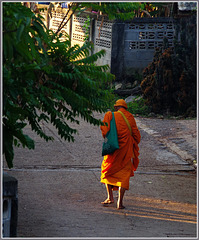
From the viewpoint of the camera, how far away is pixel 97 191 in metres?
8.55

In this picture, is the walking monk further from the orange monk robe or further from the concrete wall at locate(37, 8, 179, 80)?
the concrete wall at locate(37, 8, 179, 80)

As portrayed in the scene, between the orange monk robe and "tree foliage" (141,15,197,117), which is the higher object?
"tree foliage" (141,15,197,117)

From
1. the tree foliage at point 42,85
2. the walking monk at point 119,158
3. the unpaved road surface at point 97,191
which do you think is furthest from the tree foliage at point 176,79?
the tree foliage at point 42,85

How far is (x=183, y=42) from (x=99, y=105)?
9609 mm

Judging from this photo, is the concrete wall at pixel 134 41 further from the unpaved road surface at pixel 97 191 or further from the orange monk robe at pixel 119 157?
the orange monk robe at pixel 119 157

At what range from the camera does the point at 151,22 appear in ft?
54.4

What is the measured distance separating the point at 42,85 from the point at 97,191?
3241 mm

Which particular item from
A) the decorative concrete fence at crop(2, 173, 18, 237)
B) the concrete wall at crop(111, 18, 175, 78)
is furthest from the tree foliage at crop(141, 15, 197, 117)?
the decorative concrete fence at crop(2, 173, 18, 237)

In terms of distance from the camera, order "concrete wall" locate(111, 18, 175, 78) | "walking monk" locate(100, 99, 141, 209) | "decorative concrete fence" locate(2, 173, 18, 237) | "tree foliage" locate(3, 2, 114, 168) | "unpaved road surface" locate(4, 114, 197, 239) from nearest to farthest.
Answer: "tree foliage" locate(3, 2, 114, 168) → "decorative concrete fence" locate(2, 173, 18, 237) → "unpaved road surface" locate(4, 114, 197, 239) → "walking monk" locate(100, 99, 141, 209) → "concrete wall" locate(111, 18, 175, 78)

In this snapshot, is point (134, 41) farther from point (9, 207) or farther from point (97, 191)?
point (9, 207)

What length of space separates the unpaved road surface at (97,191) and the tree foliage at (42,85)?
4.65 feet

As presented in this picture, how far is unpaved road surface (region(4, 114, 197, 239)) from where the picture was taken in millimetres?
6648

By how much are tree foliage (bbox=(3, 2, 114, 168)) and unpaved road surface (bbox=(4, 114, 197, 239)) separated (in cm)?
142

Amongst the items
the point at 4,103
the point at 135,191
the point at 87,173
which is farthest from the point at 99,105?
the point at 87,173
